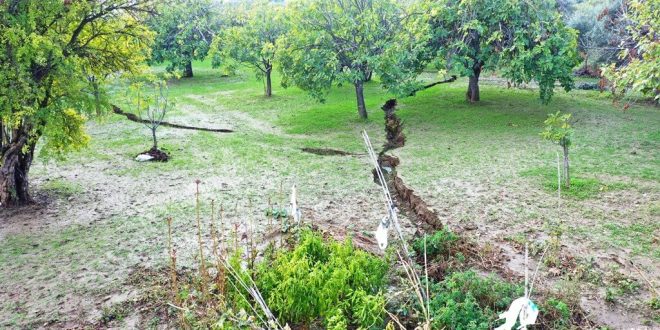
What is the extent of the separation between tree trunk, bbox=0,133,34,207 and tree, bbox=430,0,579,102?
332 inches

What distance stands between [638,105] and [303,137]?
9721mm

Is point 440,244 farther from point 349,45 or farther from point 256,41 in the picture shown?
point 256,41

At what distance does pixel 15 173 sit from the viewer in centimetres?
761

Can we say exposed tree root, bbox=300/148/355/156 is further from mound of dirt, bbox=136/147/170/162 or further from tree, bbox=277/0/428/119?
mound of dirt, bbox=136/147/170/162

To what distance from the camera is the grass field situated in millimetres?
5691

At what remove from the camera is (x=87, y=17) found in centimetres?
754

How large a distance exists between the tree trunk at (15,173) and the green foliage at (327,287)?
16.2ft

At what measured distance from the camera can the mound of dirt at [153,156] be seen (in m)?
10.1

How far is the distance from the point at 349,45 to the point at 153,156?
5758 mm

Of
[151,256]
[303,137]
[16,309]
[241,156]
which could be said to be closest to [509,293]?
[151,256]

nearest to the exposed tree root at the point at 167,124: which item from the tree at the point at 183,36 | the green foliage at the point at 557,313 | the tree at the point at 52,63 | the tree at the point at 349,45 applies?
the tree at the point at 349,45

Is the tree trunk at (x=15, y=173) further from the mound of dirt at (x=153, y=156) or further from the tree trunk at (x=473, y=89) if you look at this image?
the tree trunk at (x=473, y=89)

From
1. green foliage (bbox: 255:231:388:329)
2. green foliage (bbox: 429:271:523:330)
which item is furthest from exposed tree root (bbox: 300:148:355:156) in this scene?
green foliage (bbox: 429:271:523:330)

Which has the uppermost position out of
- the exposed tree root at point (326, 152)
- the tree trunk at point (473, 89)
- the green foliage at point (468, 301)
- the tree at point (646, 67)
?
the tree at point (646, 67)
